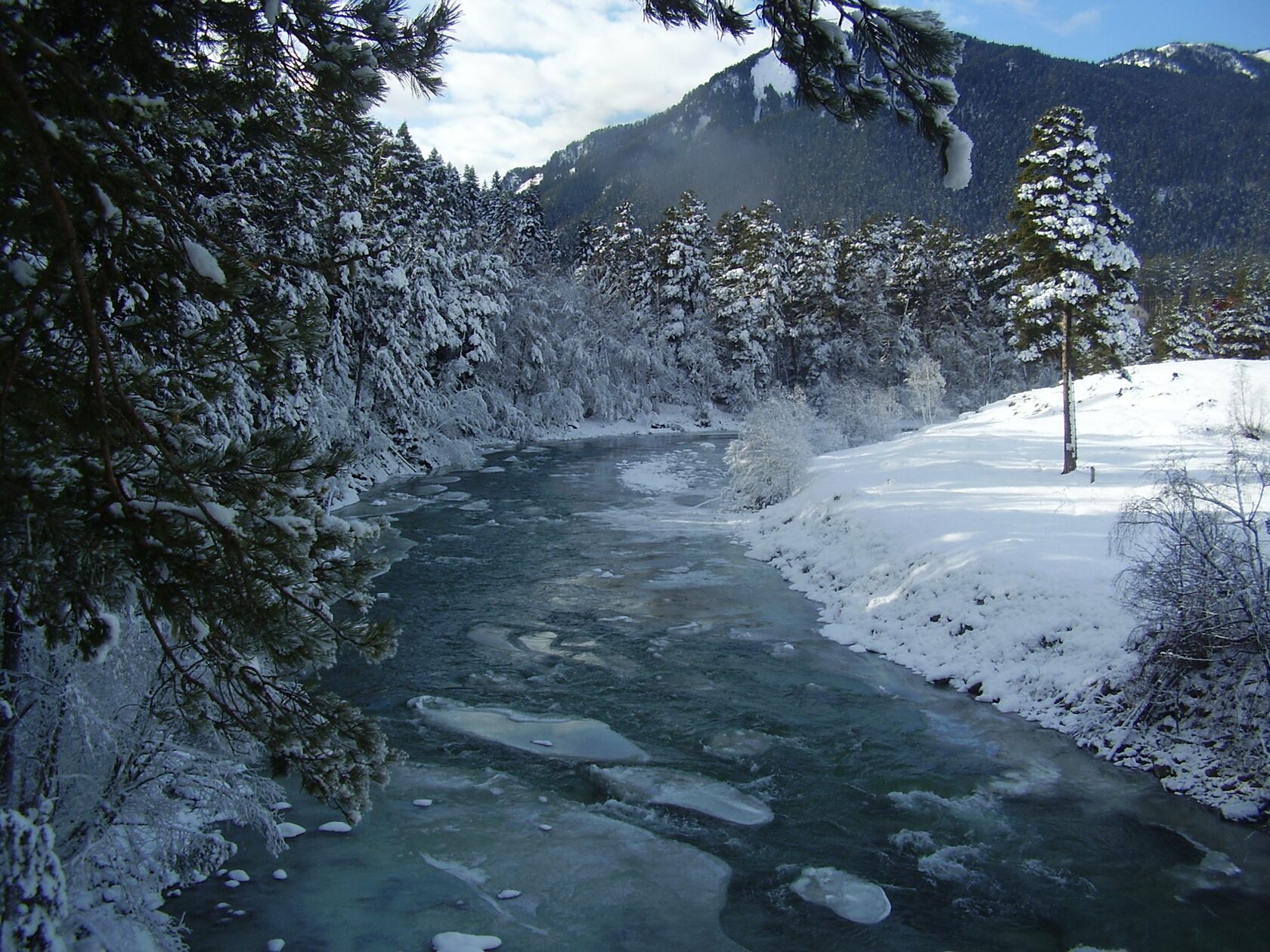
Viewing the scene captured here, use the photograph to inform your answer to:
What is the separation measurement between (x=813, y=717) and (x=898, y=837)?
2.63 m

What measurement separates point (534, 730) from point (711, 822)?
8.66 feet

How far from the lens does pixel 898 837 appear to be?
7.17 meters

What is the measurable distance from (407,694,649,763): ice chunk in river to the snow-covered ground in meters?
5.10

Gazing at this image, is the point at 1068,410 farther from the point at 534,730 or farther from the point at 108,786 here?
the point at 108,786

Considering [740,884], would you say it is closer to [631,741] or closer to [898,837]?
[898,837]

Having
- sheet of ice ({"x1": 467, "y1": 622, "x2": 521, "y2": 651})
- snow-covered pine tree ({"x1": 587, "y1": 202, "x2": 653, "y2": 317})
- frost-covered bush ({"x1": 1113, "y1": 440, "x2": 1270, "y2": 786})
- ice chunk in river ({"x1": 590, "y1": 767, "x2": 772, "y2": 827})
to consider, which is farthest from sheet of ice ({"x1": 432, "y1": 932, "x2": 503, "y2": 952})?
snow-covered pine tree ({"x1": 587, "y1": 202, "x2": 653, "y2": 317})

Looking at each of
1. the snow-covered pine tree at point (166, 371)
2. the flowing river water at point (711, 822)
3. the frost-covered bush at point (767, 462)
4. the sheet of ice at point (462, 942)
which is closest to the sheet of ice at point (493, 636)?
the flowing river water at point (711, 822)

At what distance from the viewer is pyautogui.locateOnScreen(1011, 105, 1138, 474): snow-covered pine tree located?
2245 centimetres

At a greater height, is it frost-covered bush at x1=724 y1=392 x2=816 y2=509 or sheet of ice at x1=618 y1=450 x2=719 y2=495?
frost-covered bush at x1=724 y1=392 x2=816 y2=509

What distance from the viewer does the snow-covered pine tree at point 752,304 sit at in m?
56.2

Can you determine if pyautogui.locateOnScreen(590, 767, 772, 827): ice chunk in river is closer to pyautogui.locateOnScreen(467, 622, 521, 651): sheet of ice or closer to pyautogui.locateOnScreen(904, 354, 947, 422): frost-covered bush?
pyautogui.locateOnScreen(467, 622, 521, 651): sheet of ice

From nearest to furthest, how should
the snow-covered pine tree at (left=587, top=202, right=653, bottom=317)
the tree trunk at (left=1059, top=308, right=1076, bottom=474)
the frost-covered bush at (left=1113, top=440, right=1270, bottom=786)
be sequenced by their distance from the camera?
the frost-covered bush at (left=1113, top=440, right=1270, bottom=786) < the tree trunk at (left=1059, top=308, right=1076, bottom=474) < the snow-covered pine tree at (left=587, top=202, right=653, bottom=317)

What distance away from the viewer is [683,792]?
7961mm

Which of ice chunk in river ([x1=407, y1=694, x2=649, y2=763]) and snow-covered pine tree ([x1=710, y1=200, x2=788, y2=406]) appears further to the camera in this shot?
snow-covered pine tree ([x1=710, y1=200, x2=788, y2=406])
